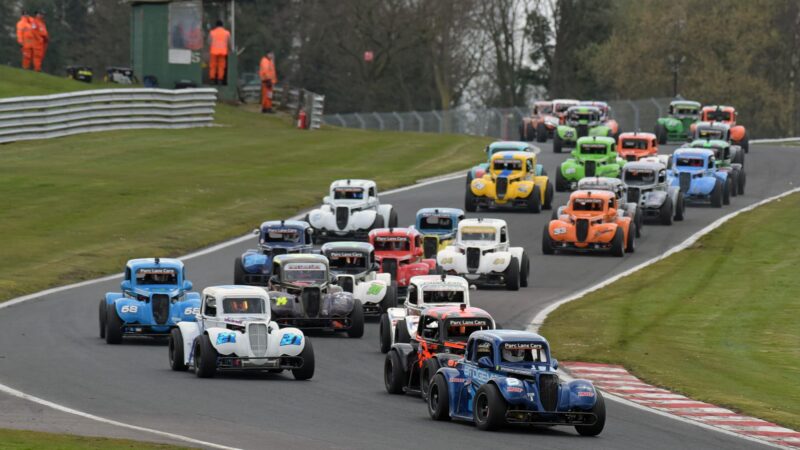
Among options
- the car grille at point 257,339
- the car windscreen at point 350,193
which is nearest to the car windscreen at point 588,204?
the car windscreen at point 350,193

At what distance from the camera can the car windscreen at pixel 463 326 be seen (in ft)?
82.7

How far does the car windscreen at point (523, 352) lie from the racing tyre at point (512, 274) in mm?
16988

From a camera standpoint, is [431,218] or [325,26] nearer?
[431,218]

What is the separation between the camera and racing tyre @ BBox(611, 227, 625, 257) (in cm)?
4559

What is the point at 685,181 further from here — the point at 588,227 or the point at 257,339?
the point at 257,339

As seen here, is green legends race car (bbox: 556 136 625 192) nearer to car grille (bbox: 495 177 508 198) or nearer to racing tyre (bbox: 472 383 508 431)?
car grille (bbox: 495 177 508 198)

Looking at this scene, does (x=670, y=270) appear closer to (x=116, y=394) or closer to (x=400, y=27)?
(x=116, y=394)

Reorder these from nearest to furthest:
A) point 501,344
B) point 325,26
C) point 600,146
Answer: point 501,344 → point 600,146 → point 325,26

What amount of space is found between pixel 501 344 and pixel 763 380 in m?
7.31

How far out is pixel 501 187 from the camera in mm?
52594

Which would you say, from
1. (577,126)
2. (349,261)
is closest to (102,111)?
(577,126)

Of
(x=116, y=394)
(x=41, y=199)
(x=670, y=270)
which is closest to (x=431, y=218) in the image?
(x=670, y=270)

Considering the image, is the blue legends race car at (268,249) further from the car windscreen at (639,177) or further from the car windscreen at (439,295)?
the car windscreen at (639,177)

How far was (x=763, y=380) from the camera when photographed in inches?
1097
